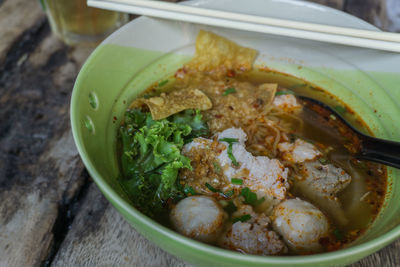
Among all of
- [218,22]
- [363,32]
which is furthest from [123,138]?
[363,32]

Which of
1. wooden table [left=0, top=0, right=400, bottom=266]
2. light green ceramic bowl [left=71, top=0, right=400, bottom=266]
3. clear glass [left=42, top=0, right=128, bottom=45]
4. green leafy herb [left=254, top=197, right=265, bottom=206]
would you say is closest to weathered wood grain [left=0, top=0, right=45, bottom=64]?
wooden table [left=0, top=0, right=400, bottom=266]

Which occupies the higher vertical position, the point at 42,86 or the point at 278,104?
the point at 278,104

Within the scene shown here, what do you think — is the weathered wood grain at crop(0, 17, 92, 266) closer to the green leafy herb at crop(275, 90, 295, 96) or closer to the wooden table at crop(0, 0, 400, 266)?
the wooden table at crop(0, 0, 400, 266)

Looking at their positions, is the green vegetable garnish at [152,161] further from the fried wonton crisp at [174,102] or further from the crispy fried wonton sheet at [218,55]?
the crispy fried wonton sheet at [218,55]

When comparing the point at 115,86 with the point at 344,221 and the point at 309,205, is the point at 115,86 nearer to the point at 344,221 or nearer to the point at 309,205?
the point at 309,205

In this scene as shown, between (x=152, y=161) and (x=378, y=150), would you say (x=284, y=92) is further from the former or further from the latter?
(x=152, y=161)

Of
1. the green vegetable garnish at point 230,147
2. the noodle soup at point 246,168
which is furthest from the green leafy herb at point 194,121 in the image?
the green vegetable garnish at point 230,147

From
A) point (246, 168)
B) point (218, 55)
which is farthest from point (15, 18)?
point (246, 168)
